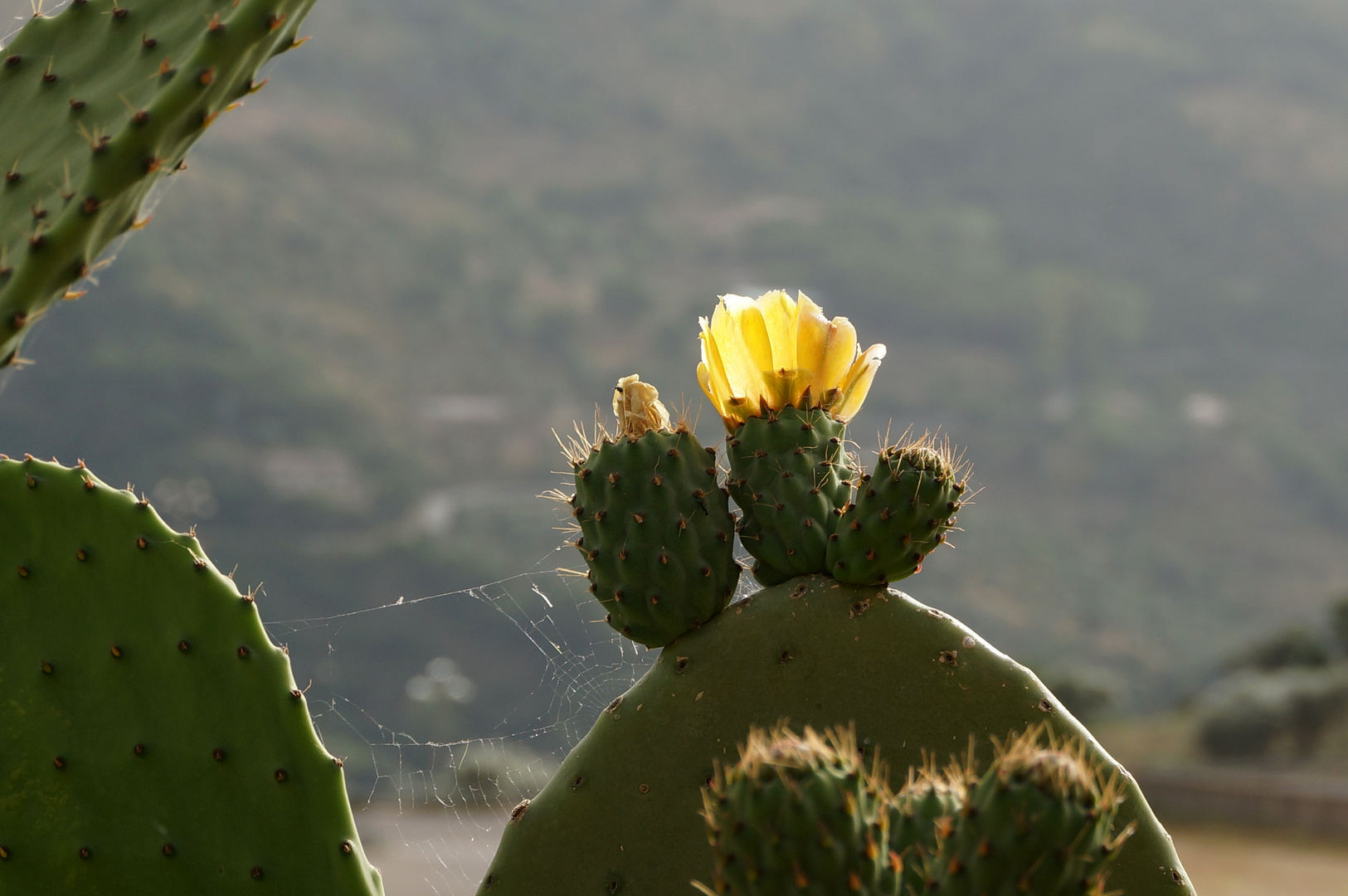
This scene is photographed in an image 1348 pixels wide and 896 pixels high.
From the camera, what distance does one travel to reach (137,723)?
102 centimetres

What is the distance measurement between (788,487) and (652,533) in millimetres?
127

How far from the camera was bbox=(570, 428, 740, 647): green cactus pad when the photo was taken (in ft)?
3.44

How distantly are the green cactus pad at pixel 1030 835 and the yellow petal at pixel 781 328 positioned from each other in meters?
0.55

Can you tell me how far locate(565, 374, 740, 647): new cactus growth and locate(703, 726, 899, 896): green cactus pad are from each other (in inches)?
16.6

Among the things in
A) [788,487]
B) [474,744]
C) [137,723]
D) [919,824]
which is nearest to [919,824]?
[919,824]

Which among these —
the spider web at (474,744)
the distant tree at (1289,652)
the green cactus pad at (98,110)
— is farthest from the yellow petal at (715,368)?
the distant tree at (1289,652)

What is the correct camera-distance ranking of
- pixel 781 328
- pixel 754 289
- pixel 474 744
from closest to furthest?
pixel 781 328 < pixel 474 744 < pixel 754 289

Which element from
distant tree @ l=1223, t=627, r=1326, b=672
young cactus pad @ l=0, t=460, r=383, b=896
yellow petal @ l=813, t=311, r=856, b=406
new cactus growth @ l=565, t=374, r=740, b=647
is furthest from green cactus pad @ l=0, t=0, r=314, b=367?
distant tree @ l=1223, t=627, r=1326, b=672

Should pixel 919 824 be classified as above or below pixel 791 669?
below

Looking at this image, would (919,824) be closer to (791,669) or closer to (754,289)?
(791,669)

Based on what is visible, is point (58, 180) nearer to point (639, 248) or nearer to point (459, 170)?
point (639, 248)

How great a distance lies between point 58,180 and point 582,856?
26.1 inches

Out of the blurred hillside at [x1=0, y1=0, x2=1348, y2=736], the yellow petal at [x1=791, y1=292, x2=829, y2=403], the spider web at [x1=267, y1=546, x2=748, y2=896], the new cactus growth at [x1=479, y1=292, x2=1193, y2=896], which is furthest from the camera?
the blurred hillside at [x1=0, y1=0, x2=1348, y2=736]

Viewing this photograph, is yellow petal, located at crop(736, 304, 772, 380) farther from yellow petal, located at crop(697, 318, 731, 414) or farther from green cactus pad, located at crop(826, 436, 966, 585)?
green cactus pad, located at crop(826, 436, 966, 585)
